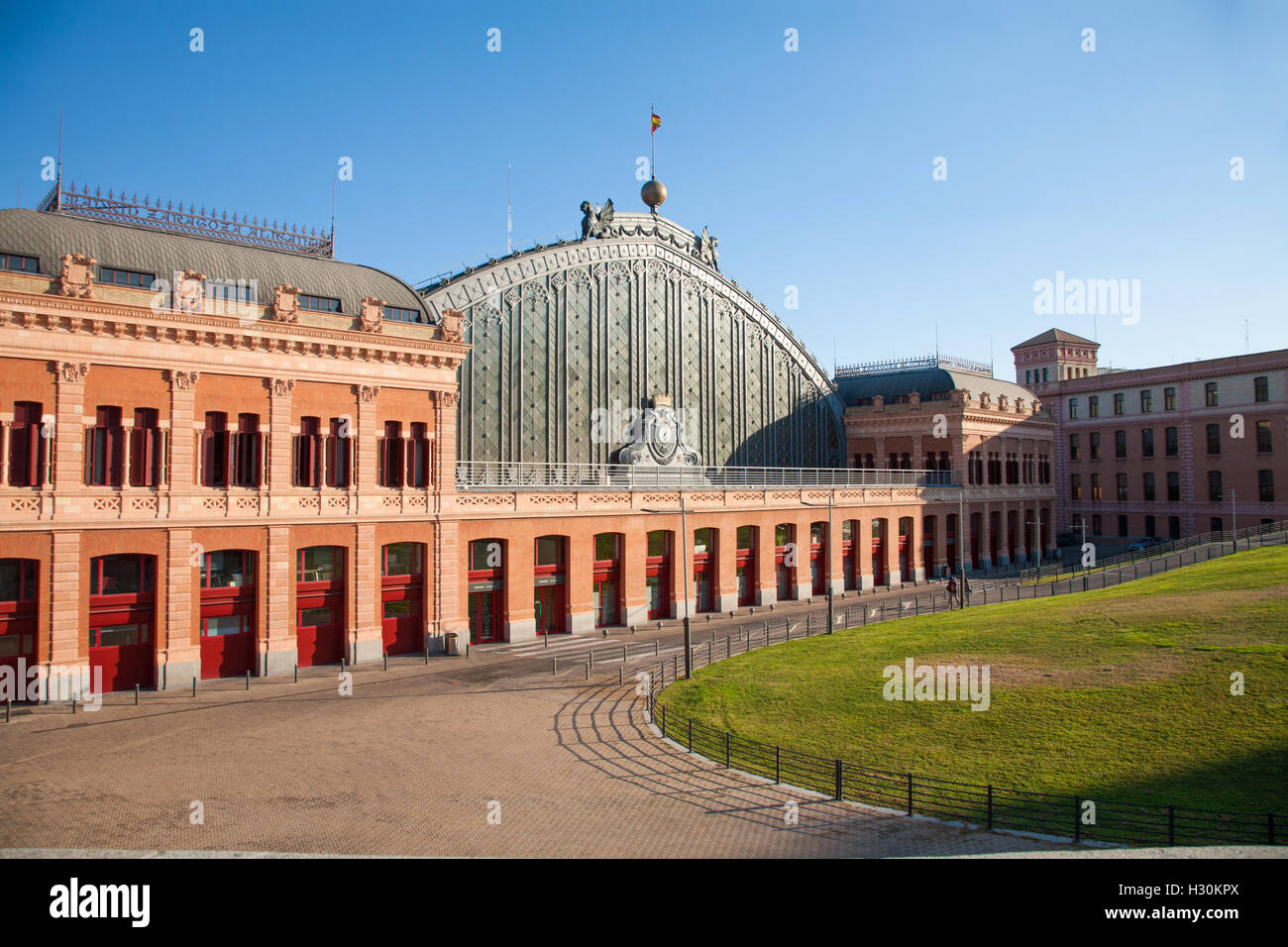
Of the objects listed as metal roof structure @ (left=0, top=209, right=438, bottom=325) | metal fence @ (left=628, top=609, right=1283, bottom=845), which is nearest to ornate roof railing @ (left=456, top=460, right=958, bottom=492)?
metal roof structure @ (left=0, top=209, right=438, bottom=325)

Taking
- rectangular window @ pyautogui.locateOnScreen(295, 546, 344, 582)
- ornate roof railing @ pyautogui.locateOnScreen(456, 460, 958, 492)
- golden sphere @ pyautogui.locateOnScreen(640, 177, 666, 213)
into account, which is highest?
golden sphere @ pyautogui.locateOnScreen(640, 177, 666, 213)

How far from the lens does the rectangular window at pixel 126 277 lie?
34438 millimetres

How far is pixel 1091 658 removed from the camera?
1102 inches

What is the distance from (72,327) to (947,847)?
34795 millimetres

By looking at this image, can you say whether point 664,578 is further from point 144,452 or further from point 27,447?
point 27,447

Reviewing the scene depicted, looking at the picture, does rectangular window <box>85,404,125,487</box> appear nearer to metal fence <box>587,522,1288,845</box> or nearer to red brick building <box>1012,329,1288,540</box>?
metal fence <box>587,522,1288,845</box>

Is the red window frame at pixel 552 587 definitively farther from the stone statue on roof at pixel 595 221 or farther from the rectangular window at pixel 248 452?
the stone statue on roof at pixel 595 221

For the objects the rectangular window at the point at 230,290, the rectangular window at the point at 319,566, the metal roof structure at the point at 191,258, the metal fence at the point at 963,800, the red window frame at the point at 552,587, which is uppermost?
the metal roof structure at the point at 191,258

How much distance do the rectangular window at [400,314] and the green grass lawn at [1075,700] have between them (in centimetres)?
2326

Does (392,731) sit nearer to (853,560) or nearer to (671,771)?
(671,771)

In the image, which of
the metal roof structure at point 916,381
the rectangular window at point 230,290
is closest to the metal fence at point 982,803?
the rectangular window at point 230,290

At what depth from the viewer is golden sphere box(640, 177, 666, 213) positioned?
64312 millimetres

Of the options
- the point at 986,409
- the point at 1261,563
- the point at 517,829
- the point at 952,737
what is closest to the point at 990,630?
the point at 952,737

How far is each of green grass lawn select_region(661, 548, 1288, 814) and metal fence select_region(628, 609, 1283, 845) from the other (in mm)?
881
